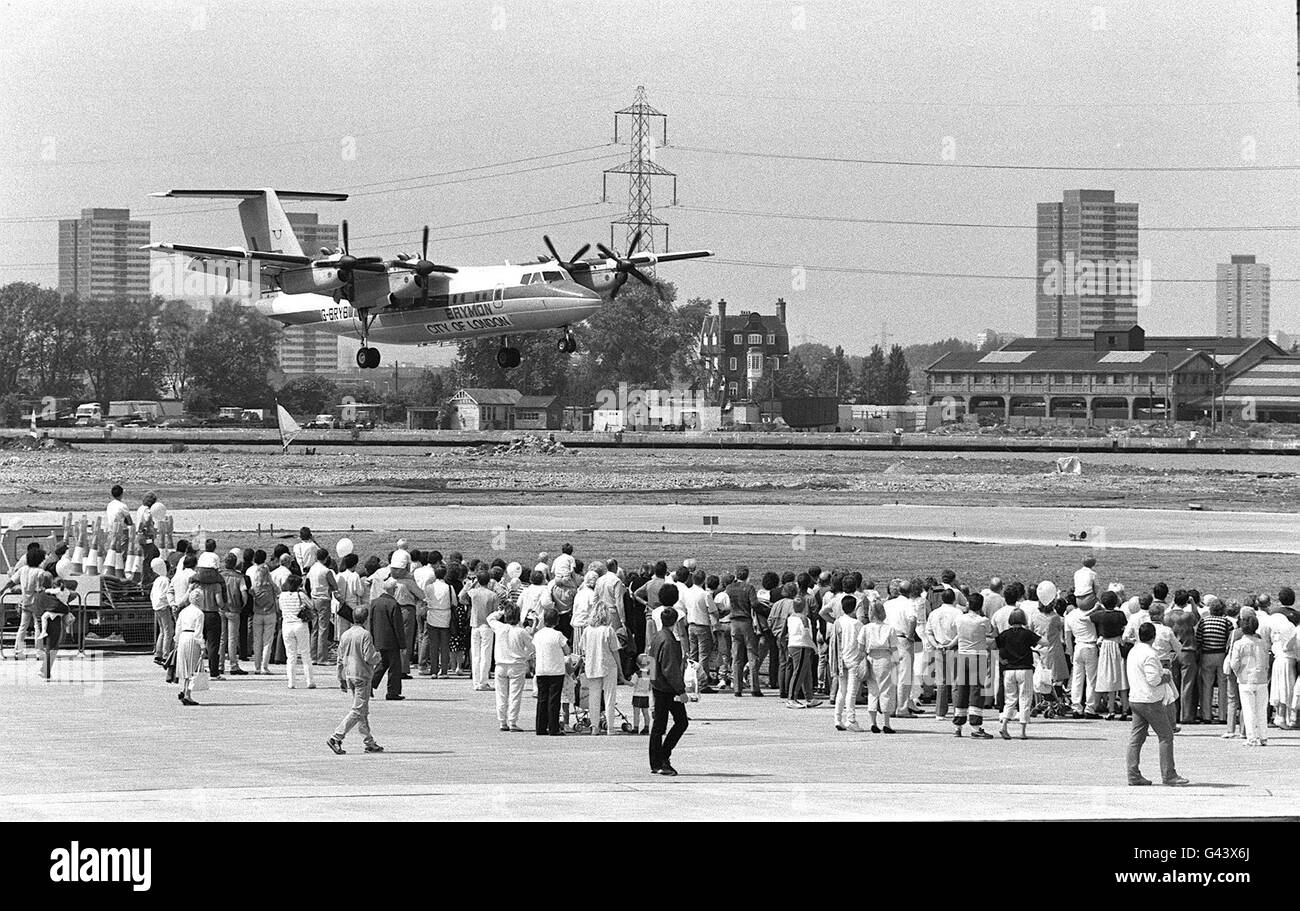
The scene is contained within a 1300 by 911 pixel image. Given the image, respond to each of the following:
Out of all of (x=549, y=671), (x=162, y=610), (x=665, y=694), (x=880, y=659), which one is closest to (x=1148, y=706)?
(x=880, y=659)

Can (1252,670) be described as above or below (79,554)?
below

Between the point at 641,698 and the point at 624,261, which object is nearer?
the point at 641,698

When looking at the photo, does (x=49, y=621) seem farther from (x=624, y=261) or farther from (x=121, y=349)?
(x=121, y=349)

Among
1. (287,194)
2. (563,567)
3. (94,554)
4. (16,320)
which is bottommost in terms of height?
(94,554)

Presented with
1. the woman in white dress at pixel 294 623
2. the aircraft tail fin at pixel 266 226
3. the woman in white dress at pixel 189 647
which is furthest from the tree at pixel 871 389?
the woman in white dress at pixel 189 647

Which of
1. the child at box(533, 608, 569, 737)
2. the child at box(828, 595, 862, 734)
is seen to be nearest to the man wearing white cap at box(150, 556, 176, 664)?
the child at box(533, 608, 569, 737)

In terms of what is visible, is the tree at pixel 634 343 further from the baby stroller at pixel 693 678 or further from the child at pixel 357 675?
the child at pixel 357 675
